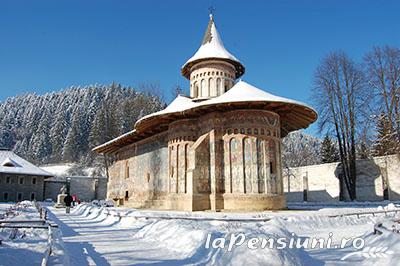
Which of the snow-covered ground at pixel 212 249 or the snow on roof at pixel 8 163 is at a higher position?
the snow on roof at pixel 8 163

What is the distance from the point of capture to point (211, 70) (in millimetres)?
25406

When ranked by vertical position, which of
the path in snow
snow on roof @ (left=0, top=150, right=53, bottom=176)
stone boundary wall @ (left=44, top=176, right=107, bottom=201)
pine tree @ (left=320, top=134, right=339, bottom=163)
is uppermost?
pine tree @ (left=320, top=134, right=339, bottom=163)

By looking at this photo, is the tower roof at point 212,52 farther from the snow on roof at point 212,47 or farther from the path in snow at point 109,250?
the path in snow at point 109,250

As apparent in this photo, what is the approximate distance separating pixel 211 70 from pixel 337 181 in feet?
54.3

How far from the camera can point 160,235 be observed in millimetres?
9680

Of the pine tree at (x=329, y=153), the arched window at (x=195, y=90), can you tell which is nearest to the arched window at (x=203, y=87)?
the arched window at (x=195, y=90)

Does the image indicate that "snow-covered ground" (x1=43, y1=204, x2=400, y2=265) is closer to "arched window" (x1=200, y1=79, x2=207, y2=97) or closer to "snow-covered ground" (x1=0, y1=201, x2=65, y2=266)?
"snow-covered ground" (x1=0, y1=201, x2=65, y2=266)

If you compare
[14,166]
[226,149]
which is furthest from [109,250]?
[14,166]

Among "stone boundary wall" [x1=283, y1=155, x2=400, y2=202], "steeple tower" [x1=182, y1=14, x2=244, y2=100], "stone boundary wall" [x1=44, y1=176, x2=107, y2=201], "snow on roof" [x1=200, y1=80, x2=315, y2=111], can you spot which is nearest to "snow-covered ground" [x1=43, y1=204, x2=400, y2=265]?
"snow on roof" [x1=200, y1=80, x2=315, y2=111]

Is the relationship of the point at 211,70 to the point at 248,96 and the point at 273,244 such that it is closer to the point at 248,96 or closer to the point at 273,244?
the point at 248,96

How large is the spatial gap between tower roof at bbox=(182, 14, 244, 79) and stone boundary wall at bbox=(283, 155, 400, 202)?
13.5 metres

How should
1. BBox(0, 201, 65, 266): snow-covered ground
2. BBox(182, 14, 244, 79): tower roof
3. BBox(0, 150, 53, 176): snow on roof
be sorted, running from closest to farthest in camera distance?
BBox(0, 201, 65, 266): snow-covered ground < BBox(182, 14, 244, 79): tower roof < BBox(0, 150, 53, 176): snow on roof

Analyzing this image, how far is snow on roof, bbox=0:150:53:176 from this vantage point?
134 feet

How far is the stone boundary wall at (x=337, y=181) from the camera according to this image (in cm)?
2744
